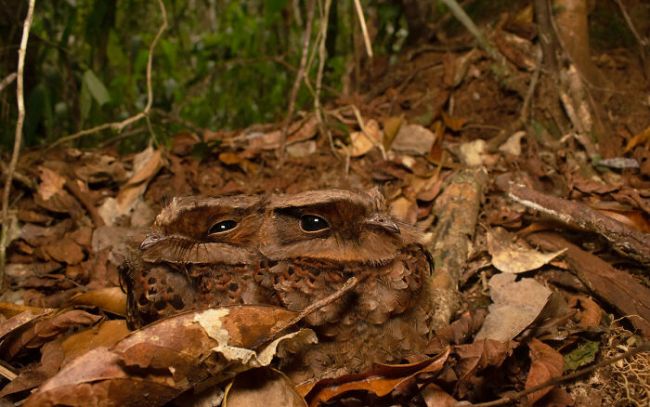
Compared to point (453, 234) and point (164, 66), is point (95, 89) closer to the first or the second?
point (164, 66)

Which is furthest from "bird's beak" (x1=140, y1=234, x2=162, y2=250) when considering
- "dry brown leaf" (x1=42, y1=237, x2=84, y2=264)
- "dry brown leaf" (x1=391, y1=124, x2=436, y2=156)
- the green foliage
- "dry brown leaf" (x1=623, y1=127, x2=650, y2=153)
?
"dry brown leaf" (x1=623, y1=127, x2=650, y2=153)

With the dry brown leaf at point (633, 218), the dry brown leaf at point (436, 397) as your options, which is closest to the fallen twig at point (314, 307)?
the dry brown leaf at point (436, 397)

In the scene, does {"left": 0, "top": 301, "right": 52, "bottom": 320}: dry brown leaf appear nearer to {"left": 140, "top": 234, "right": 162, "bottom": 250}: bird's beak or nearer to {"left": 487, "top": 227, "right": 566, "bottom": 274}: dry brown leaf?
{"left": 140, "top": 234, "right": 162, "bottom": 250}: bird's beak

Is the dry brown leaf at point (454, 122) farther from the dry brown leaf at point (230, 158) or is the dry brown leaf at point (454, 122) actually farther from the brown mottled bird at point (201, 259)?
the brown mottled bird at point (201, 259)

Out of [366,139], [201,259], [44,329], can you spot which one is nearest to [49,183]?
[44,329]

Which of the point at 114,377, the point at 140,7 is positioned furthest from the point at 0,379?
the point at 140,7

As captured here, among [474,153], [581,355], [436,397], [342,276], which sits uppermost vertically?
[342,276]
